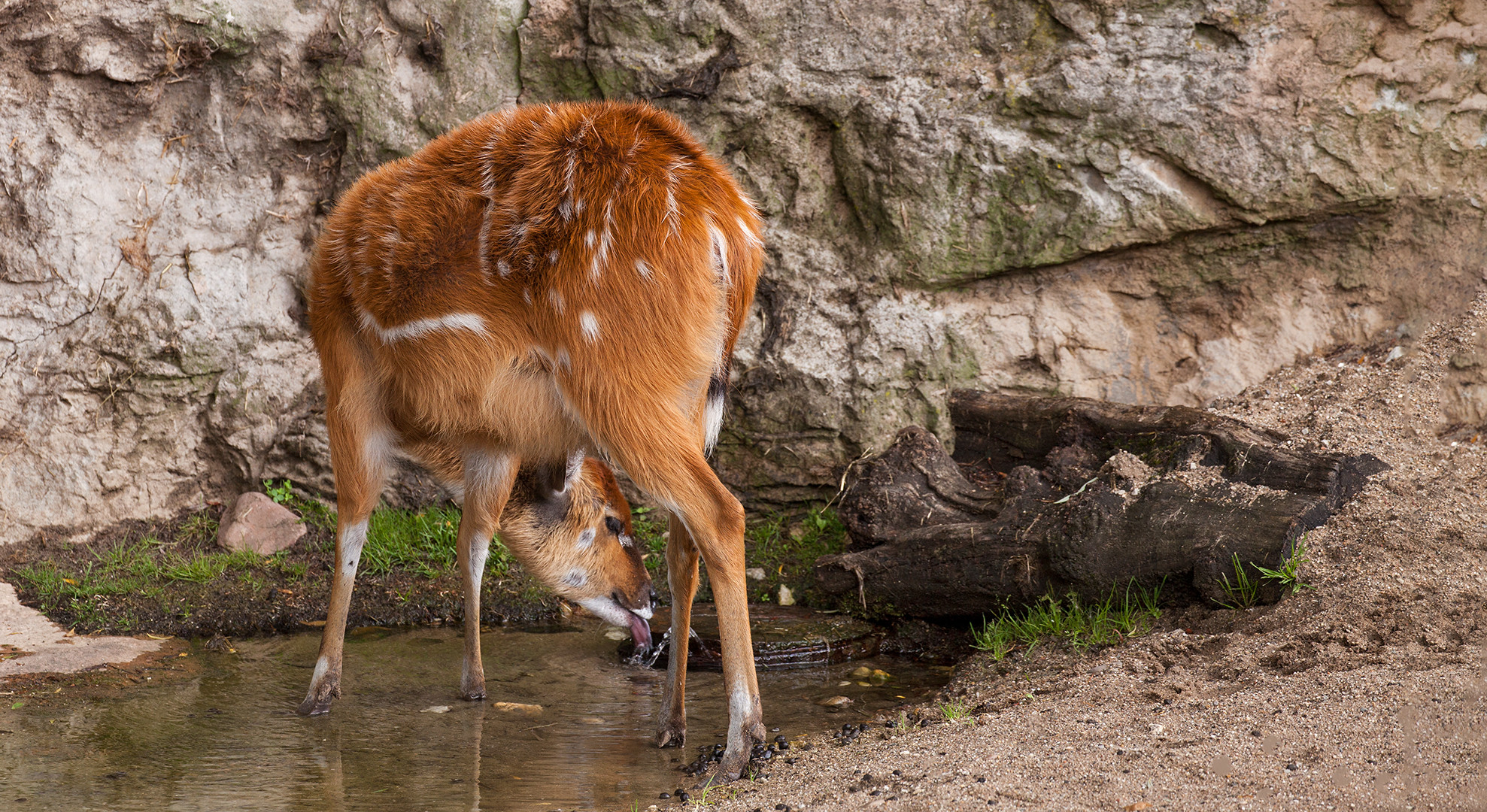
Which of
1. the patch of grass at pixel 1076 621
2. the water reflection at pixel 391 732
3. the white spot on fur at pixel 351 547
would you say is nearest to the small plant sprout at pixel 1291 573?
the patch of grass at pixel 1076 621

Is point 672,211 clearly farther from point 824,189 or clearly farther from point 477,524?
point 824,189

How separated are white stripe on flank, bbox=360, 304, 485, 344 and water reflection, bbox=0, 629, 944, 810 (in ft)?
4.57

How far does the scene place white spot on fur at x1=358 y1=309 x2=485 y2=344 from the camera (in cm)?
382

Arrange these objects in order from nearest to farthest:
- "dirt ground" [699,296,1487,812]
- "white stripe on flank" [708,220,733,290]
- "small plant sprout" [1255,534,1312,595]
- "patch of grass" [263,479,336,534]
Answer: "dirt ground" [699,296,1487,812]
"white stripe on flank" [708,220,733,290]
"small plant sprout" [1255,534,1312,595]
"patch of grass" [263,479,336,534]

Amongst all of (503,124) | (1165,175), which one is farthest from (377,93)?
(1165,175)

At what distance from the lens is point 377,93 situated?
20.3 ft

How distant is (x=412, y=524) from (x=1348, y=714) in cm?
438

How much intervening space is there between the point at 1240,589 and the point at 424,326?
2.97m

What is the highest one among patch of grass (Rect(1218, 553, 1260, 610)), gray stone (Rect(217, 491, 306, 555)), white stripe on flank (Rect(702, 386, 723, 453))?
white stripe on flank (Rect(702, 386, 723, 453))

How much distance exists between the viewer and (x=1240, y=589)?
4277 mm

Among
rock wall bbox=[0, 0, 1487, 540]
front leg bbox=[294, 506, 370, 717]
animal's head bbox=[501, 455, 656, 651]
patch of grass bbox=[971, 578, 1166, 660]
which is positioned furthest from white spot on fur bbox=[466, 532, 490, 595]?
patch of grass bbox=[971, 578, 1166, 660]

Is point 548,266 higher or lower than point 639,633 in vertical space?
higher

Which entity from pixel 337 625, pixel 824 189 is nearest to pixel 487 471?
pixel 337 625

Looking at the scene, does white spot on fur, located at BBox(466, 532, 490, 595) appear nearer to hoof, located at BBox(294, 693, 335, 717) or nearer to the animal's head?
the animal's head
